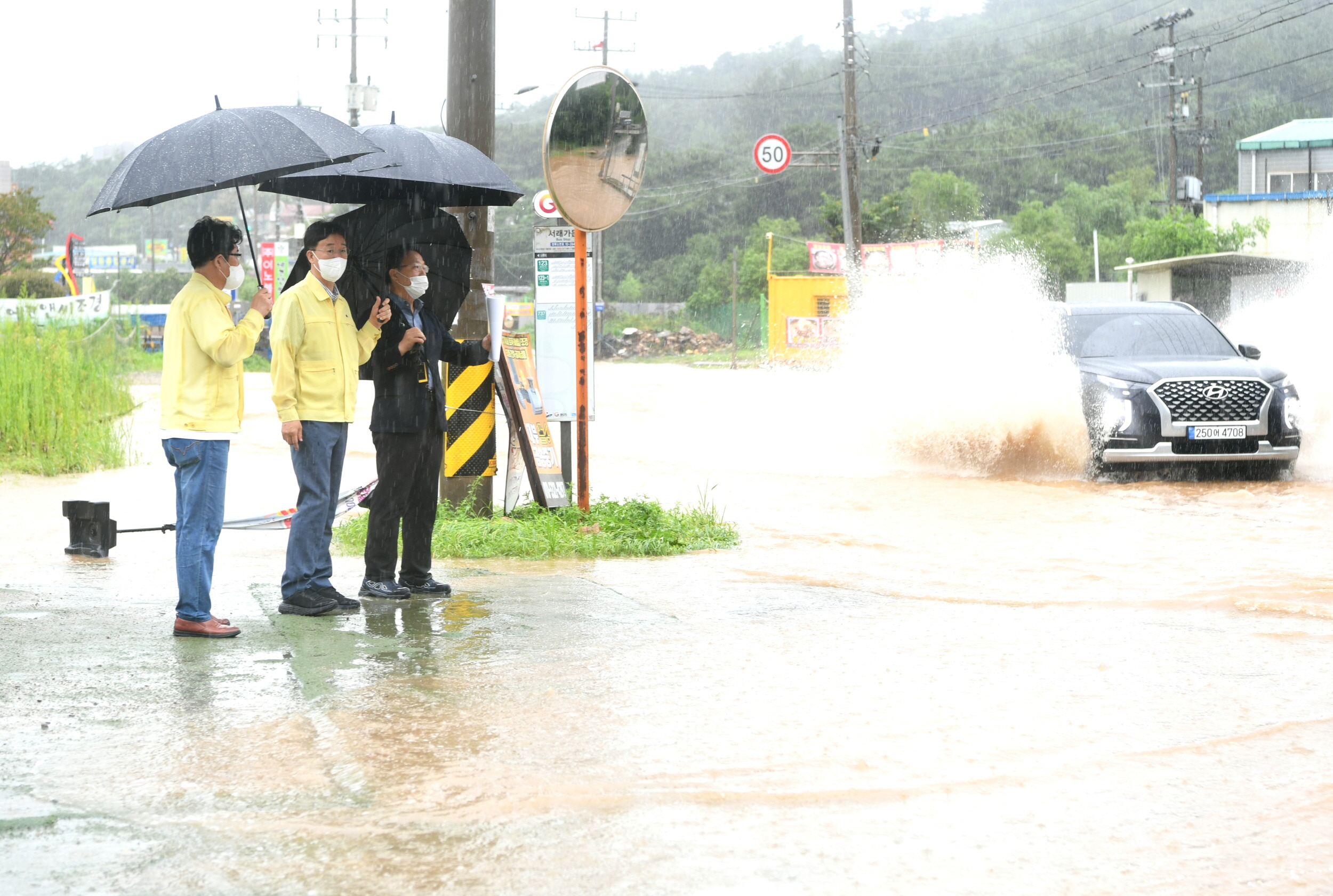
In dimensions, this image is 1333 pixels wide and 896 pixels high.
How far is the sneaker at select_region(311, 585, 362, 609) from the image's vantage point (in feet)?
22.1

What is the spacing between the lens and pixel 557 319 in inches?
379

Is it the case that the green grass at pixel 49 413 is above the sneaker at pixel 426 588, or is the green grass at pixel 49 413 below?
above

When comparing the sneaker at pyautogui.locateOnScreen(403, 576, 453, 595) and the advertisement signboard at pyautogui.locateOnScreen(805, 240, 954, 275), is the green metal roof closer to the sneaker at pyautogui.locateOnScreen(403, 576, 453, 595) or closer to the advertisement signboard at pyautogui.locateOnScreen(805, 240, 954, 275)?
the advertisement signboard at pyautogui.locateOnScreen(805, 240, 954, 275)

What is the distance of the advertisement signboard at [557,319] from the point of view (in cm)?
961

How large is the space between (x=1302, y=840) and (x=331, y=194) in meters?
6.09

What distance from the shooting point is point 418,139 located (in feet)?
24.6

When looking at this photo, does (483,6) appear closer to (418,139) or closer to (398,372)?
(418,139)

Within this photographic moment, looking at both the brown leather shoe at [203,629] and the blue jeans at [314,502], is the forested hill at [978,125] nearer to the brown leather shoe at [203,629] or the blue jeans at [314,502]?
the blue jeans at [314,502]

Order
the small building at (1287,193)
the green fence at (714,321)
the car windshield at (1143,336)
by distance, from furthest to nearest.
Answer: the green fence at (714,321) < the small building at (1287,193) < the car windshield at (1143,336)

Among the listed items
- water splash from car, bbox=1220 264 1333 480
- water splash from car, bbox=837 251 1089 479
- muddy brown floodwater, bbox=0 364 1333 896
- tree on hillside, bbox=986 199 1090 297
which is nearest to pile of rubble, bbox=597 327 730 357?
tree on hillside, bbox=986 199 1090 297

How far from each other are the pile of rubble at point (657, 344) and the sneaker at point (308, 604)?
50760mm

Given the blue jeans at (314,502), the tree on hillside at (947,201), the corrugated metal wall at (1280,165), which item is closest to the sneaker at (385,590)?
the blue jeans at (314,502)

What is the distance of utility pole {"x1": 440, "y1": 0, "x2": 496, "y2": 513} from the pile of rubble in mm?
47916

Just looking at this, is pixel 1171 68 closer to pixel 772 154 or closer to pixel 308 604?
pixel 772 154
